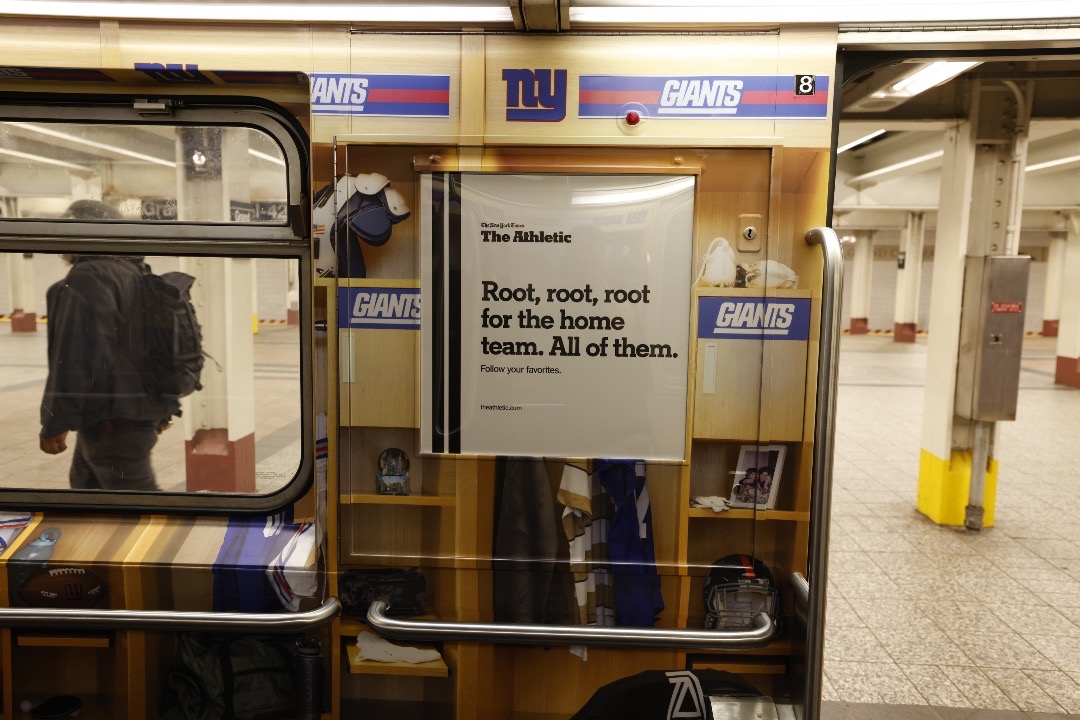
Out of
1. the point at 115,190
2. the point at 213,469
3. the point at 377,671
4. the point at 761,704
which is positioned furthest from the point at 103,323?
the point at 761,704

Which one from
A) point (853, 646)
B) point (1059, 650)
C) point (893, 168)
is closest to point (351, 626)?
point (853, 646)

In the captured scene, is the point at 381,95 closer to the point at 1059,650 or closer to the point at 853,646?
the point at 853,646

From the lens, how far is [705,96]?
79.8 inches

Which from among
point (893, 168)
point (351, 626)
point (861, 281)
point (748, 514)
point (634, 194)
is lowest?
point (351, 626)

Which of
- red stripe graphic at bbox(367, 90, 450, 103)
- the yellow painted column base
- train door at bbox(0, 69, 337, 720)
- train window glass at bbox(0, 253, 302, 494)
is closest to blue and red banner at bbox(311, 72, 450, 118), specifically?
red stripe graphic at bbox(367, 90, 450, 103)

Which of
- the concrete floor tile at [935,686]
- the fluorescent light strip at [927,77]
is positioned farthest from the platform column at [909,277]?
the concrete floor tile at [935,686]

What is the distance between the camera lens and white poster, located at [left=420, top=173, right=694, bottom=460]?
2.08 m

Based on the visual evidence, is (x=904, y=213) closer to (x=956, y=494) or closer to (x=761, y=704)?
(x=956, y=494)

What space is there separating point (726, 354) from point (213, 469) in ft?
7.03

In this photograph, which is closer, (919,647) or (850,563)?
(919,647)

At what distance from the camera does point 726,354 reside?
2.10m

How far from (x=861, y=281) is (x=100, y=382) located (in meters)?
22.2

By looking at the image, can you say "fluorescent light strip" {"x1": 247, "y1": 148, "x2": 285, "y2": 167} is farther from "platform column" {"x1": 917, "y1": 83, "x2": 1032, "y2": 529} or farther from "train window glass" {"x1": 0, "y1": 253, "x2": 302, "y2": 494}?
"platform column" {"x1": 917, "y1": 83, "x2": 1032, "y2": 529}

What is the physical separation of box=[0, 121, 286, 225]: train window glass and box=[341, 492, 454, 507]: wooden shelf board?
34.8 inches
